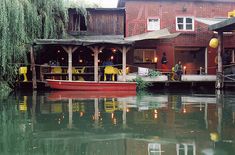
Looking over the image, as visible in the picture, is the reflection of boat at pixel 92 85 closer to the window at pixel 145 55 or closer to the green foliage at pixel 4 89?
the green foliage at pixel 4 89

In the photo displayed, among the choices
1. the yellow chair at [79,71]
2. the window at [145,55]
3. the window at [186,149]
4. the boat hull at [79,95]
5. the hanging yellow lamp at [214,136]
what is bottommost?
the window at [186,149]

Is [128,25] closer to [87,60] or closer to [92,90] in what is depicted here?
[87,60]

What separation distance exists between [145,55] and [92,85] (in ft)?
23.8

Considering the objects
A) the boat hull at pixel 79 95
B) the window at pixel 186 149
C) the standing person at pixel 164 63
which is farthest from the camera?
the standing person at pixel 164 63

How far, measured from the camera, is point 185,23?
2633 centimetres

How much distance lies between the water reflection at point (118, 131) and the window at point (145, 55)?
14731 millimetres

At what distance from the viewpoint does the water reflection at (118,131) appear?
6266mm

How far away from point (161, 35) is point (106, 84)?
5043mm

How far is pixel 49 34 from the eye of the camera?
22406 millimetres

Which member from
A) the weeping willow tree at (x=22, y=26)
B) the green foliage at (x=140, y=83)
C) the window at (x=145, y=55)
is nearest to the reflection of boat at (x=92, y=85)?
the green foliage at (x=140, y=83)

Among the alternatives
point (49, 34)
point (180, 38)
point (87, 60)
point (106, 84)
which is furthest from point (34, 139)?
point (180, 38)

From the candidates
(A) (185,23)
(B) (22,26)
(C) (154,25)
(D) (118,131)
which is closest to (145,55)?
(C) (154,25)

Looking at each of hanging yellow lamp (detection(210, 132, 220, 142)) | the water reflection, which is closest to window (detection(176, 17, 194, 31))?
the water reflection

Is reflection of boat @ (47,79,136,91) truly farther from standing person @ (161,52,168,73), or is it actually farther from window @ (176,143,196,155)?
window @ (176,143,196,155)
